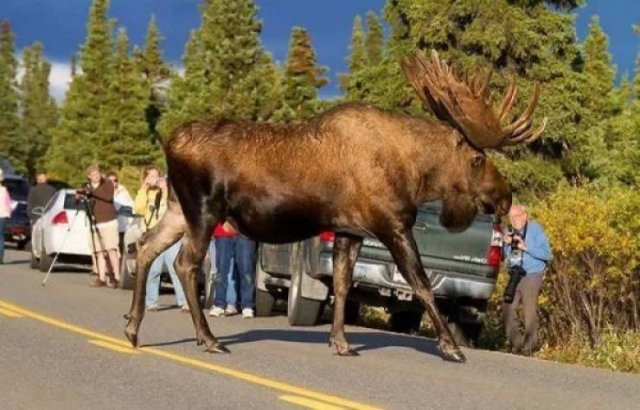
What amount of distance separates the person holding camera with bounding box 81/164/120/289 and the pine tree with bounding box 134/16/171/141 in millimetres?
63965

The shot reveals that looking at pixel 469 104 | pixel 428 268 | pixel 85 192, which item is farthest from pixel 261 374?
pixel 85 192

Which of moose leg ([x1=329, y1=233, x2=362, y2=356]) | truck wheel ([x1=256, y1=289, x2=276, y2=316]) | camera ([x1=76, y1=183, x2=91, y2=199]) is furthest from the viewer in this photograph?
camera ([x1=76, y1=183, x2=91, y2=199])

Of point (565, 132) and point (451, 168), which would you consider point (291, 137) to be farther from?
point (565, 132)

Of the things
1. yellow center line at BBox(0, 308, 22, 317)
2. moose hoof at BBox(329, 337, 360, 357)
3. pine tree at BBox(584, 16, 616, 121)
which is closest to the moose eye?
moose hoof at BBox(329, 337, 360, 357)

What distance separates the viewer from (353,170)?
1012 centimetres

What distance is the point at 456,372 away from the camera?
9.64 m

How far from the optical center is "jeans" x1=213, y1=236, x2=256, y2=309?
15.6 m

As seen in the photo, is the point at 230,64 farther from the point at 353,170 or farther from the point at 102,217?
the point at 353,170

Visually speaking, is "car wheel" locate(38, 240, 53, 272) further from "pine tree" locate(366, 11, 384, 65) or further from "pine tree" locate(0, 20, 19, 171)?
"pine tree" locate(366, 11, 384, 65)

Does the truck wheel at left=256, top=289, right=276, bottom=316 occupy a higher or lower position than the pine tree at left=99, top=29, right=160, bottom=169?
lower

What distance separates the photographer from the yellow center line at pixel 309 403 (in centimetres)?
769

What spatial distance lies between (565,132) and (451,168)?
18.0 metres

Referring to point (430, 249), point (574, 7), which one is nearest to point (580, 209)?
point (430, 249)

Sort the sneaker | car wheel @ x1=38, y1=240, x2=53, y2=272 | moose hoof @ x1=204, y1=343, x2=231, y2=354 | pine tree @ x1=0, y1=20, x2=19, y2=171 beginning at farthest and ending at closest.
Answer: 1. pine tree @ x1=0, y1=20, x2=19, y2=171
2. car wheel @ x1=38, y1=240, x2=53, y2=272
3. the sneaker
4. moose hoof @ x1=204, y1=343, x2=231, y2=354
